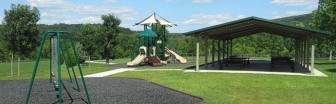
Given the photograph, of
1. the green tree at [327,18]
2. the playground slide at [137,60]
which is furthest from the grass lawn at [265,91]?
the green tree at [327,18]

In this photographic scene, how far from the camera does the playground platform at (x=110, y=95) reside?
9.12 meters

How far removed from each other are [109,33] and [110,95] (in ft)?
58.3

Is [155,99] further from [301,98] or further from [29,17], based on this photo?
[29,17]

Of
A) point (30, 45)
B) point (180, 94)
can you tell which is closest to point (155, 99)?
point (180, 94)

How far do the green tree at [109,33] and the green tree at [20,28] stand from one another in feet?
28.9

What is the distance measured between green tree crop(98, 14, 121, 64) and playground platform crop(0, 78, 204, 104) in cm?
1495

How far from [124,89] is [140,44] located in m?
14.1

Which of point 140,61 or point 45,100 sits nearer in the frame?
point 45,100

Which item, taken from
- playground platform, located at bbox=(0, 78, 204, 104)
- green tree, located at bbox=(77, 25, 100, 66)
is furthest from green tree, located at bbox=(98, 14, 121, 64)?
playground platform, located at bbox=(0, 78, 204, 104)

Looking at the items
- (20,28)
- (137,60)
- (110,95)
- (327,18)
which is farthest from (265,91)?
(327,18)

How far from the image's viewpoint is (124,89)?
1146cm

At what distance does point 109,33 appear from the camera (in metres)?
27.5

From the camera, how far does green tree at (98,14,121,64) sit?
27.4 m

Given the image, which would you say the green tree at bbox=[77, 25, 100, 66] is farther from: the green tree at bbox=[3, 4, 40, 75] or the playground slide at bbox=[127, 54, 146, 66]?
the green tree at bbox=[3, 4, 40, 75]
